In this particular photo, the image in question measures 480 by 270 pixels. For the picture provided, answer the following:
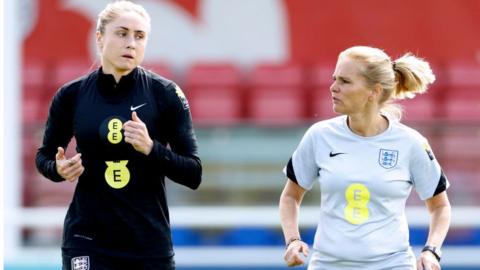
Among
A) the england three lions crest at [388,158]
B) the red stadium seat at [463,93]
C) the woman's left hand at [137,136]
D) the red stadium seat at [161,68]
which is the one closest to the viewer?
the woman's left hand at [137,136]

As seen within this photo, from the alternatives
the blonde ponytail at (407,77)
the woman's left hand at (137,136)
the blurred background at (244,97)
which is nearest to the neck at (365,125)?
the blonde ponytail at (407,77)

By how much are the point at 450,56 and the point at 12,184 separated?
13.4ft

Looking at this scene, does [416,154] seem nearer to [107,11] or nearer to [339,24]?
[107,11]

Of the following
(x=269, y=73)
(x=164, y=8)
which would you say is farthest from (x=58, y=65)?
(x=269, y=73)

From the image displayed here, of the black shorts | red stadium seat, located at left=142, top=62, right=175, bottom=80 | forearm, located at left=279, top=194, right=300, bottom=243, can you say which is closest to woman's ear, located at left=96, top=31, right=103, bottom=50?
the black shorts

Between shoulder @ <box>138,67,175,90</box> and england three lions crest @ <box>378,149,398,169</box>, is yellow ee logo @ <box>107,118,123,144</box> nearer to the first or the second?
shoulder @ <box>138,67,175,90</box>

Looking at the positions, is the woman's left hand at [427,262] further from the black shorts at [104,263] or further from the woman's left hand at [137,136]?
the woman's left hand at [137,136]

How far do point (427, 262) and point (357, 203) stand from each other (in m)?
0.33

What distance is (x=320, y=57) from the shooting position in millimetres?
10242

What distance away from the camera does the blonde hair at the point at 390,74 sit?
14.4ft

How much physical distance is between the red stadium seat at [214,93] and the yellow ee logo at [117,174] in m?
4.88

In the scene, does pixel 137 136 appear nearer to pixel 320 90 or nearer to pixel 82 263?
pixel 82 263

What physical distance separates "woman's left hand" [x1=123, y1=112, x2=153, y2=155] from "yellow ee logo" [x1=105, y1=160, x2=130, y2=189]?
5.9 inches

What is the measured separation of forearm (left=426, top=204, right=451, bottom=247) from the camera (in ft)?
14.4
